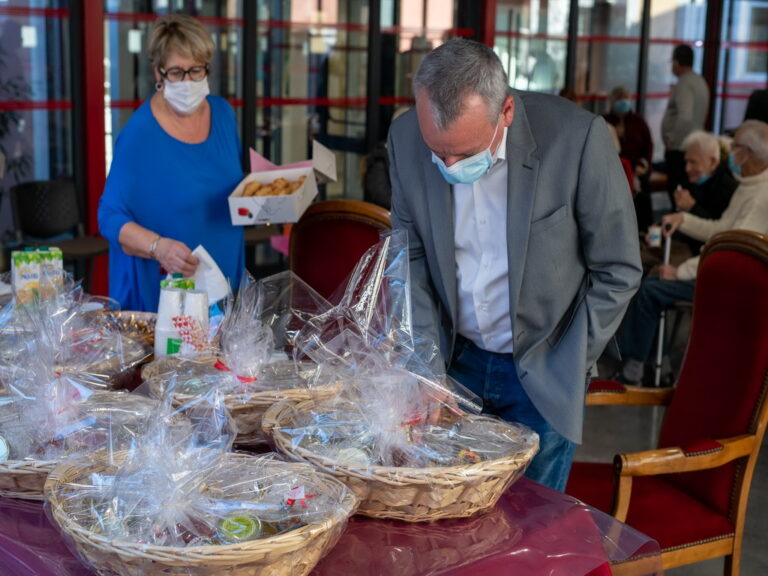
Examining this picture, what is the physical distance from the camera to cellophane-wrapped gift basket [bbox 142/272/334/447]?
5.81ft

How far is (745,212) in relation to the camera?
4.76 m

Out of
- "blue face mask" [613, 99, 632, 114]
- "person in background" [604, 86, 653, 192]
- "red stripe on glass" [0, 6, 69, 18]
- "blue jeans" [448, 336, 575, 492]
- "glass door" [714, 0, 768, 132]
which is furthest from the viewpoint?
"glass door" [714, 0, 768, 132]

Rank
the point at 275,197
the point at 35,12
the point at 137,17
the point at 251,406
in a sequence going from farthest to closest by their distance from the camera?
the point at 137,17 → the point at 35,12 → the point at 275,197 → the point at 251,406

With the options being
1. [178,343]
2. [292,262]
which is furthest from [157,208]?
[178,343]

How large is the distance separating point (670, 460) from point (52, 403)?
138cm

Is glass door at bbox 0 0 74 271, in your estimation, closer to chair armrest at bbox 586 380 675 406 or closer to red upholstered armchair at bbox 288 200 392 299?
red upholstered armchair at bbox 288 200 392 299

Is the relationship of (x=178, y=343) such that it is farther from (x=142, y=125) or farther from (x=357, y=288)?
(x=142, y=125)

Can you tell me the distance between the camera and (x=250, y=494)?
4.72 ft

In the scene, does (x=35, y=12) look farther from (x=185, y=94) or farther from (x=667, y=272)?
(x=667, y=272)

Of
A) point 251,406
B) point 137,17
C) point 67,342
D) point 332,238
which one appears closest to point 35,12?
point 137,17

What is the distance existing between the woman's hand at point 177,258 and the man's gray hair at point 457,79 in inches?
42.2

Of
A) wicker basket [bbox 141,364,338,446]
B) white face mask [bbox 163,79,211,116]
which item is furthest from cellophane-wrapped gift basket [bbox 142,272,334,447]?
white face mask [bbox 163,79,211,116]

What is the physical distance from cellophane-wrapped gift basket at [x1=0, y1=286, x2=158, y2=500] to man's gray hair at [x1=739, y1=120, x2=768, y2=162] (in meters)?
3.62

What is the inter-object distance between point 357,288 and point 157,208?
53.5 inches
